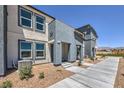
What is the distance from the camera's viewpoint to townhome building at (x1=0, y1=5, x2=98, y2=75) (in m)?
9.73

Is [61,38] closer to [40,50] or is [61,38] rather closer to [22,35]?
[40,50]

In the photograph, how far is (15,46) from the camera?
36.9ft

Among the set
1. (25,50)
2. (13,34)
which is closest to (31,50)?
(25,50)

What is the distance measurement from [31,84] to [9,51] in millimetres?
4523

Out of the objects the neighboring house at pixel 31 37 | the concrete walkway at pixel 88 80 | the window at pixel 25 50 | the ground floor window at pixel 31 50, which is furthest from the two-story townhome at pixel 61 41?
the concrete walkway at pixel 88 80

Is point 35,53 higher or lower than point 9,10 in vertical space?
lower

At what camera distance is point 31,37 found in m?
13.0

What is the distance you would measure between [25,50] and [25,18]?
3.09 m

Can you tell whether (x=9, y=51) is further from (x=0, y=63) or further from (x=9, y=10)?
(x=9, y=10)

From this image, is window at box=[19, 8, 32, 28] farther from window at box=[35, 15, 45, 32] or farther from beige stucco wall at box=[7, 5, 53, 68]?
window at box=[35, 15, 45, 32]

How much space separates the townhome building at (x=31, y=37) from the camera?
383 inches
